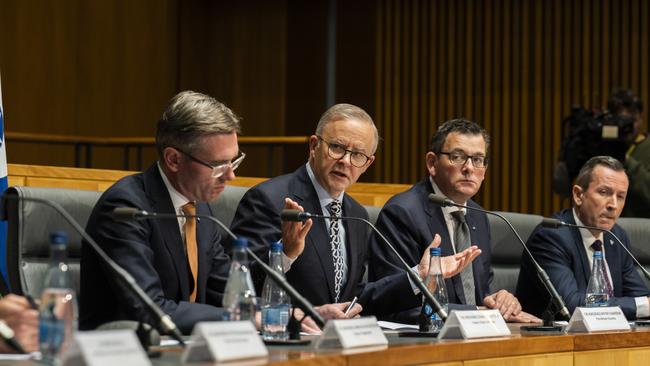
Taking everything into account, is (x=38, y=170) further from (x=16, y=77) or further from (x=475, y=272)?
(x=16, y=77)

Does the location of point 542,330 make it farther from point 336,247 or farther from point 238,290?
point 238,290

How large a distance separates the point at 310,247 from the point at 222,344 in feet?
5.34

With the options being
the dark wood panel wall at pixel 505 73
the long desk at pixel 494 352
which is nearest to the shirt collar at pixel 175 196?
the long desk at pixel 494 352

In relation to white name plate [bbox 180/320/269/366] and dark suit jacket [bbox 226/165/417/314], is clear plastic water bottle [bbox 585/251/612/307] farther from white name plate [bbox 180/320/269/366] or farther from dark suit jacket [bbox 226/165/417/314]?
white name plate [bbox 180/320/269/366]

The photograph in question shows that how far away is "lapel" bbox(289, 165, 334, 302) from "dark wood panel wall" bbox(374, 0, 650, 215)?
5324 mm

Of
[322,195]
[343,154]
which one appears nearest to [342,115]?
[343,154]

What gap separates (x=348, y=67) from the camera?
959 cm

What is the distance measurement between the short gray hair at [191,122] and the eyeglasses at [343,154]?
693 millimetres

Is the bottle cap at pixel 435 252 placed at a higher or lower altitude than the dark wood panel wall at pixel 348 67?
lower

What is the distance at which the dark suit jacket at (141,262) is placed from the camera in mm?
2895

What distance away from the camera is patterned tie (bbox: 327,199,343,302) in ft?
12.4

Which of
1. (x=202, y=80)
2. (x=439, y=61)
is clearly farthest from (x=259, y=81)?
(x=439, y=61)

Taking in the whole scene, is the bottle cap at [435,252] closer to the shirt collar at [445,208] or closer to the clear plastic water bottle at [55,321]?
the shirt collar at [445,208]

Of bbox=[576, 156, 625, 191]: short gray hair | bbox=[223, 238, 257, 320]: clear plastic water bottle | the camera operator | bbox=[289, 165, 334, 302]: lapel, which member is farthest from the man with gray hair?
the camera operator
